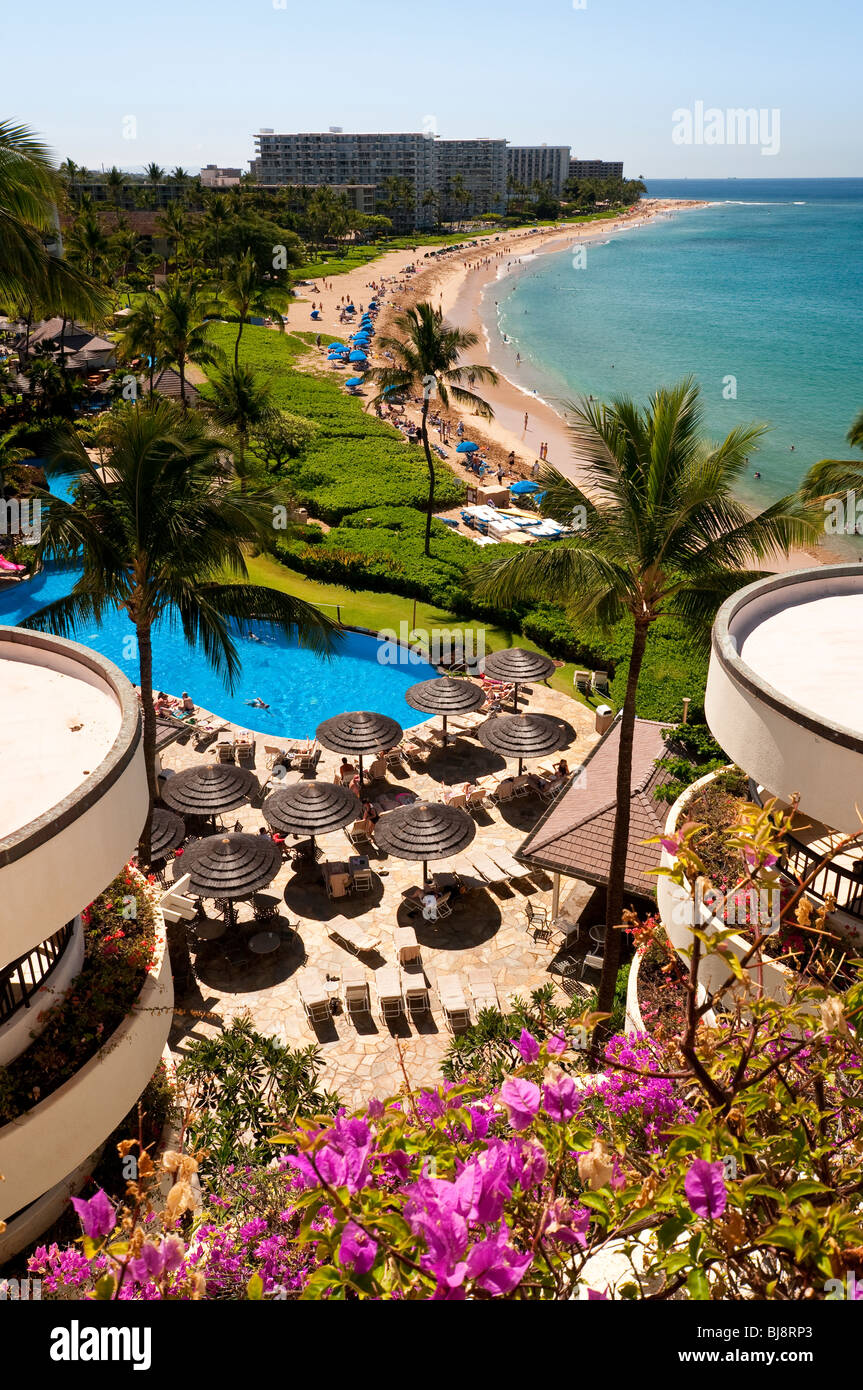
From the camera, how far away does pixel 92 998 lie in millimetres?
10117

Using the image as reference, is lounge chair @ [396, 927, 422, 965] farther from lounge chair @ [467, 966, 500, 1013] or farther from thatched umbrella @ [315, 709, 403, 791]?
thatched umbrella @ [315, 709, 403, 791]

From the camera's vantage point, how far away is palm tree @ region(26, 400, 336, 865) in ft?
47.1

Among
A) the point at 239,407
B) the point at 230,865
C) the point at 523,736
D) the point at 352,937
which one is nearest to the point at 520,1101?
the point at 230,865

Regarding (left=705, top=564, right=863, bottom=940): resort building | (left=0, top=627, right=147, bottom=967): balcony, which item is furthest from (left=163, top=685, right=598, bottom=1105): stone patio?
(left=0, top=627, right=147, bottom=967): balcony

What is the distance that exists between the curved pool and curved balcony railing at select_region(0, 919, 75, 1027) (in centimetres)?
1520

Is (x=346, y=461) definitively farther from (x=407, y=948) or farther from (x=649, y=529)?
(x=649, y=529)

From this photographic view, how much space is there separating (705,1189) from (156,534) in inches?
512

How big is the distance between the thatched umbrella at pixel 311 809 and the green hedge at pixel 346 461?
22.1m

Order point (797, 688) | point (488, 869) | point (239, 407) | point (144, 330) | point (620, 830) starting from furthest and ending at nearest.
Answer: point (144, 330) → point (239, 407) → point (488, 869) → point (620, 830) → point (797, 688)

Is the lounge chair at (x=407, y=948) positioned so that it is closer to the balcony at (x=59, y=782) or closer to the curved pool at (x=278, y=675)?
the balcony at (x=59, y=782)

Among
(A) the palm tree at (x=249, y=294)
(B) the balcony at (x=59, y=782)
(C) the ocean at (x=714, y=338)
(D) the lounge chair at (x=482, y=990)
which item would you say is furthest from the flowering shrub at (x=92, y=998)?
(A) the palm tree at (x=249, y=294)

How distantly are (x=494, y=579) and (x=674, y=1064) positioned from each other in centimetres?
779

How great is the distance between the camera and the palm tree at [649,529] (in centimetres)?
1249
